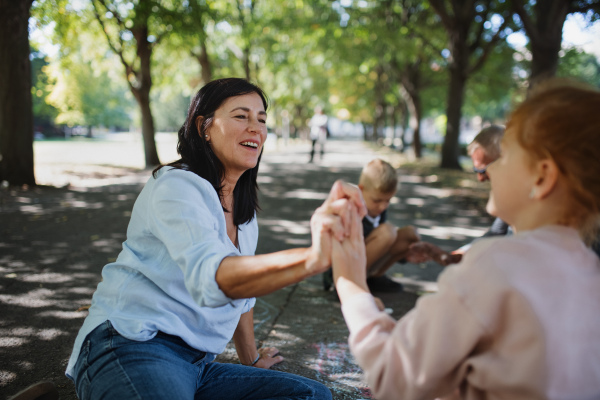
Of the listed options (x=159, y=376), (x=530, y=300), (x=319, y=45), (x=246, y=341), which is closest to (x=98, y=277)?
(x=246, y=341)

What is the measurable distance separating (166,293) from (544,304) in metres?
1.34

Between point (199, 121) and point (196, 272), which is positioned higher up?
point (199, 121)

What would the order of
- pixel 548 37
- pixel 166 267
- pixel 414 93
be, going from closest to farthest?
pixel 166 267 < pixel 548 37 < pixel 414 93

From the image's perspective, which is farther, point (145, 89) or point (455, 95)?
point (455, 95)

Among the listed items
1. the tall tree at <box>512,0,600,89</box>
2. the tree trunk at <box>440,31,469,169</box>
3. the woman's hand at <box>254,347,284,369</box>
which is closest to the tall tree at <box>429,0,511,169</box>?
the tree trunk at <box>440,31,469,169</box>

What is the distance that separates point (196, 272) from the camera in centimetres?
156

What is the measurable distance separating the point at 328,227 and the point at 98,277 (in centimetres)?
394

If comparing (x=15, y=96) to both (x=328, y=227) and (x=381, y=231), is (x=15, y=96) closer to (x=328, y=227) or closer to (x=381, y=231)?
(x=381, y=231)

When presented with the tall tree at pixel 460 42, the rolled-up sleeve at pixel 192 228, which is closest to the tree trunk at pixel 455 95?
the tall tree at pixel 460 42

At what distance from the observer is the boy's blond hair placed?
3992 millimetres

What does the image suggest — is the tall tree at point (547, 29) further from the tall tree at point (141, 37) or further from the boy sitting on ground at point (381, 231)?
the tall tree at point (141, 37)

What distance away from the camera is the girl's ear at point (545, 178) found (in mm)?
1175

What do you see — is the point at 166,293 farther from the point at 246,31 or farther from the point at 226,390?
the point at 246,31

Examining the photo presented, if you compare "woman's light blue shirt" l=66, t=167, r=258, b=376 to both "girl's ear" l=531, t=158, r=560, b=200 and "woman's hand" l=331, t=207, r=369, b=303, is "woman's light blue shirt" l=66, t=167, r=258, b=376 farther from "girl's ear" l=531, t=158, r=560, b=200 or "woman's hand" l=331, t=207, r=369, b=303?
"girl's ear" l=531, t=158, r=560, b=200
